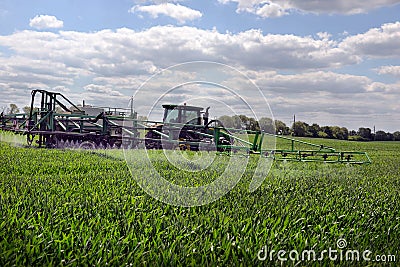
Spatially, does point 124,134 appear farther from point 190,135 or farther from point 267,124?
point 267,124

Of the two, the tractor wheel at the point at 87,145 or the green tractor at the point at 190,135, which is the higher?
the green tractor at the point at 190,135

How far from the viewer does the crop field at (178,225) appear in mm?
3959

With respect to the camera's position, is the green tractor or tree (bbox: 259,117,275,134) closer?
tree (bbox: 259,117,275,134)

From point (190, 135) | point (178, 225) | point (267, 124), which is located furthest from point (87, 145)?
point (178, 225)

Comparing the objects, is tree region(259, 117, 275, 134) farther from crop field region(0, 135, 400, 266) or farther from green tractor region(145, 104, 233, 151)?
green tractor region(145, 104, 233, 151)

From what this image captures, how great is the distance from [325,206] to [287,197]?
881 millimetres

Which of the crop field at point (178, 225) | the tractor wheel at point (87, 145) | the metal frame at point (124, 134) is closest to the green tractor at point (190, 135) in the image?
the metal frame at point (124, 134)

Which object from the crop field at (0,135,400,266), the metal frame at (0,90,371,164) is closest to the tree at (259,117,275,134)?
the crop field at (0,135,400,266)

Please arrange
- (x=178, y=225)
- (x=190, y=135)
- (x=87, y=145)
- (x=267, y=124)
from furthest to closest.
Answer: (x=87, y=145)
(x=190, y=135)
(x=267, y=124)
(x=178, y=225)

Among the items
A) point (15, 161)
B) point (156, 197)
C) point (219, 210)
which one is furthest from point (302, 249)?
point (15, 161)

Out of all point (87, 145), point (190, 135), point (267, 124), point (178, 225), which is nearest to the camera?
point (178, 225)

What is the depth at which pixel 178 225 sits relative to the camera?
4926mm

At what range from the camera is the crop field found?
3959 millimetres

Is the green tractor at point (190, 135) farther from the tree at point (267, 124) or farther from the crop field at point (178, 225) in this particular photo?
the crop field at point (178, 225)
